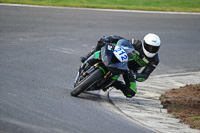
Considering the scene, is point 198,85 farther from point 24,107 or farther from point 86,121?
point 24,107

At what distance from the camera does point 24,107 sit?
563 centimetres

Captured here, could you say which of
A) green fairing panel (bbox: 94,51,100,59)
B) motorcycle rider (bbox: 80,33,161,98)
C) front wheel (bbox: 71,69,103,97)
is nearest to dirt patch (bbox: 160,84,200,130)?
motorcycle rider (bbox: 80,33,161,98)

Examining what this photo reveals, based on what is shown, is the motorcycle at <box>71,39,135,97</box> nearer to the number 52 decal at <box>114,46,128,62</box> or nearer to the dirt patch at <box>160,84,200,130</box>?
the number 52 decal at <box>114,46,128,62</box>

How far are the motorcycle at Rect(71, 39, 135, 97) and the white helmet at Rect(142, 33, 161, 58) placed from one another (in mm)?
426

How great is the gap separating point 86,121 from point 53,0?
13.6 metres

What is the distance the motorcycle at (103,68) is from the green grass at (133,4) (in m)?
10.2

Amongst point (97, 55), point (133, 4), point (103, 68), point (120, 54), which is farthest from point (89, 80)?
point (133, 4)

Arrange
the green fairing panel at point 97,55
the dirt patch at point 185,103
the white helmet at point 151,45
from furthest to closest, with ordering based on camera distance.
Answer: the white helmet at point 151,45
the green fairing panel at point 97,55
the dirt patch at point 185,103

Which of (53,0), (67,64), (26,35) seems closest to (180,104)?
(67,64)

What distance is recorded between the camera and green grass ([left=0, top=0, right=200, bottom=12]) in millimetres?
17159

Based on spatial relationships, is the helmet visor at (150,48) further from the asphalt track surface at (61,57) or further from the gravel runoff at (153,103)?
A: the asphalt track surface at (61,57)

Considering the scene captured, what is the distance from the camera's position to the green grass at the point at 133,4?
56.3 ft

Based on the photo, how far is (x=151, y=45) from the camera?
7.09m

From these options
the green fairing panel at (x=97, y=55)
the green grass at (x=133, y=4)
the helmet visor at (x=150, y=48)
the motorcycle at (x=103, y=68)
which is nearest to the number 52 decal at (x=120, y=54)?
the motorcycle at (x=103, y=68)
